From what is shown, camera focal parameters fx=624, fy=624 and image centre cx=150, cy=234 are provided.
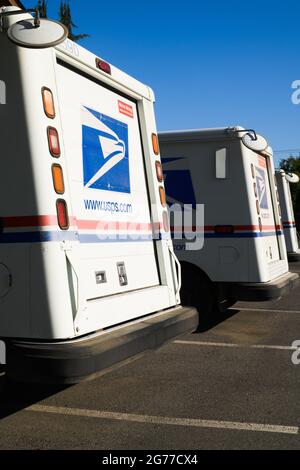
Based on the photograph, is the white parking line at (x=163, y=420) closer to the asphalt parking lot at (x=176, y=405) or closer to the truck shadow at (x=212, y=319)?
the asphalt parking lot at (x=176, y=405)

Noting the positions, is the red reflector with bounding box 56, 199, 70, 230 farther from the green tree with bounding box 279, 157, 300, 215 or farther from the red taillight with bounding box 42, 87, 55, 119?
the green tree with bounding box 279, 157, 300, 215

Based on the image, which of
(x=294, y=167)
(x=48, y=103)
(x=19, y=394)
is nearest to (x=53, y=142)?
(x=48, y=103)

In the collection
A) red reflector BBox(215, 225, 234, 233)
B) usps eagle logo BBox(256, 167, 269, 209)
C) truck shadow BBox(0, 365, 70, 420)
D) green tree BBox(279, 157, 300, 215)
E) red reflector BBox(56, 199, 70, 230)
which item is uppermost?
green tree BBox(279, 157, 300, 215)

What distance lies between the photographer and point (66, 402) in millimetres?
5441

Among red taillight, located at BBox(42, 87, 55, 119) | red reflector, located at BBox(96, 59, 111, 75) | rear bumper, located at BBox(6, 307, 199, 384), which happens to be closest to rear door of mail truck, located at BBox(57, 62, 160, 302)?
red reflector, located at BBox(96, 59, 111, 75)

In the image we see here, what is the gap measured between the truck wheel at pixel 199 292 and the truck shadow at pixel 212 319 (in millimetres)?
51

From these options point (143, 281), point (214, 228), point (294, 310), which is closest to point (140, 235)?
point (143, 281)

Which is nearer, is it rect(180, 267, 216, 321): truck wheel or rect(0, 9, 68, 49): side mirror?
rect(0, 9, 68, 49): side mirror

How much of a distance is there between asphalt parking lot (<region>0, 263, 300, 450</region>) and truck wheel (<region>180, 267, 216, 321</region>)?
923 mm

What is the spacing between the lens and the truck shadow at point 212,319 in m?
8.63

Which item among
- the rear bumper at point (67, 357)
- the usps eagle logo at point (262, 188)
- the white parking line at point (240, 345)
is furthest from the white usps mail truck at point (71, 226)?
the usps eagle logo at point (262, 188)

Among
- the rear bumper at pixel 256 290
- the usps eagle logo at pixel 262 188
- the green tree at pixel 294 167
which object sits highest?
the green tree at pixel 294 167

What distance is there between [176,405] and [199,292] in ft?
10.9

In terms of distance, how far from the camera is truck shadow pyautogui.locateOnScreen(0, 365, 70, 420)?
5250mm
